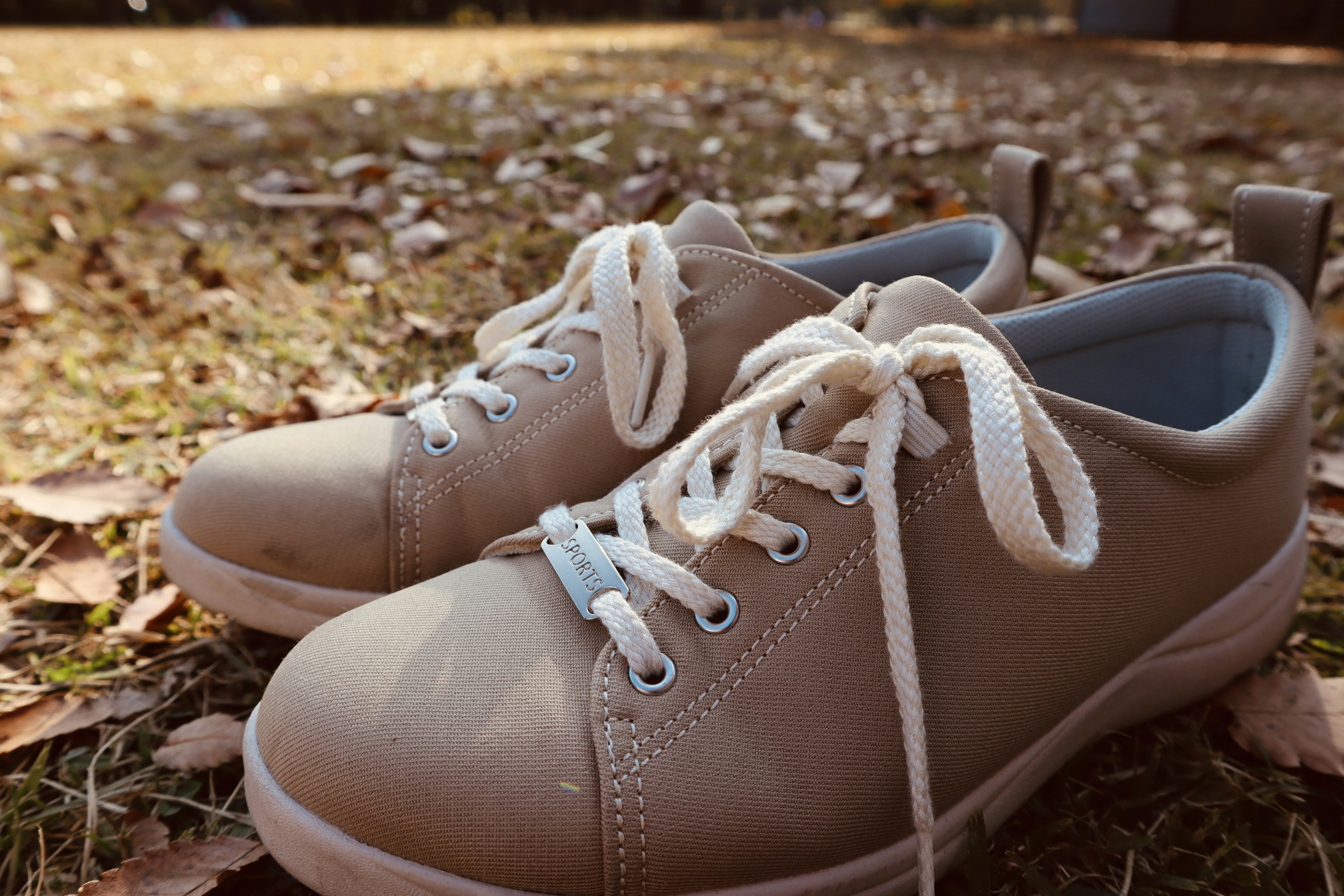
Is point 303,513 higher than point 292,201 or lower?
lower

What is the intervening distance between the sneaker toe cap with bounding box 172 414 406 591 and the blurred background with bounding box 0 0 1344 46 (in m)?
15.1

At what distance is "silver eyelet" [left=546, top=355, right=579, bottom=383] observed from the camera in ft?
4.72

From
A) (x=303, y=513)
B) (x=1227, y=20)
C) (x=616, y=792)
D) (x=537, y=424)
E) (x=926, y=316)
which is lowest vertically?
(x=616, y=792)

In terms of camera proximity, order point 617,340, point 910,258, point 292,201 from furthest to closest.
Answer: point 292,201
point 910,258
point 617,340

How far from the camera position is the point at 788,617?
0.97m

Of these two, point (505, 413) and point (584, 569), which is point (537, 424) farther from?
point (584, 569)

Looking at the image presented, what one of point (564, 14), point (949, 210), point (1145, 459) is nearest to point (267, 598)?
point (1145, 459)

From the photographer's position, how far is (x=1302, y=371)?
1169 mm

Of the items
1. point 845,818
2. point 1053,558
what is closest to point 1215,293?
point 1053,558

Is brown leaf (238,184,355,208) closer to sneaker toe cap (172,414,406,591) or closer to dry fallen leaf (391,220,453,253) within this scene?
dry fallen leaf (391,220,453,253)

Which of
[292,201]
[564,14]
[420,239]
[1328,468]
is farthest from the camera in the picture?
[564,14]

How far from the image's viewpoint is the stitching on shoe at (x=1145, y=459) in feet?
3.32

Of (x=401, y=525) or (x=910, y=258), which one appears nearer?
(x=401, y=525)

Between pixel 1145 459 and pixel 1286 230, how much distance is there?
1.83ft
